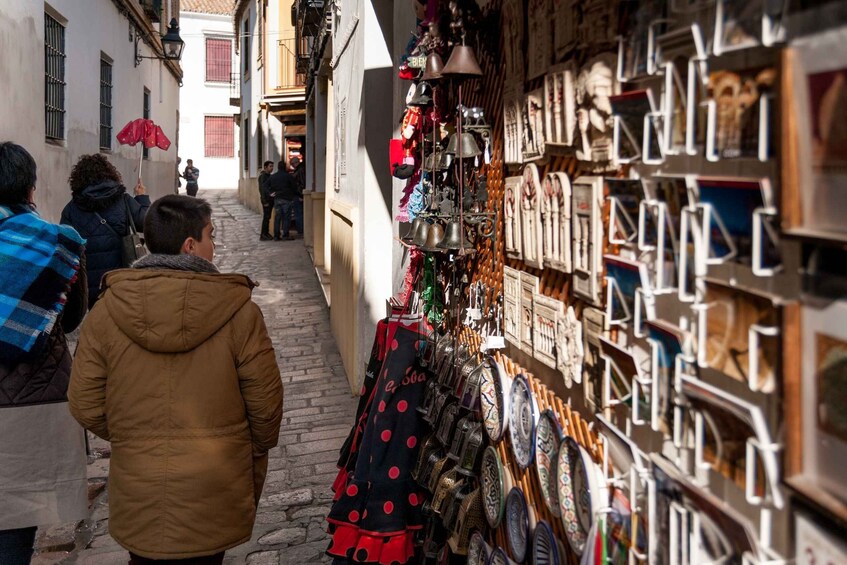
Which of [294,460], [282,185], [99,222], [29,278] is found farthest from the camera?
[282,185]

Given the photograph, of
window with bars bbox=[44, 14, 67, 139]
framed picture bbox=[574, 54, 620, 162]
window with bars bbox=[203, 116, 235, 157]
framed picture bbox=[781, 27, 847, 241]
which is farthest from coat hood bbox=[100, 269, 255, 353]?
window with bars bbox=[203, 116, 235, 157]

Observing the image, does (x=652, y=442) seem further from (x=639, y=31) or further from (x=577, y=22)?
(x=577, y=22)

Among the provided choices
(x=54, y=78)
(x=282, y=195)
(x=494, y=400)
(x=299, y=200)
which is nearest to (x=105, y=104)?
(x=54, y=78)

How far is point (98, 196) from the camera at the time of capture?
19.8 ft

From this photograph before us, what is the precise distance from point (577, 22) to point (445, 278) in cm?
185

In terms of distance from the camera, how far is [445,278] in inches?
147

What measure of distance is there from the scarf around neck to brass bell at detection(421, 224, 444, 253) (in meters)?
0.93

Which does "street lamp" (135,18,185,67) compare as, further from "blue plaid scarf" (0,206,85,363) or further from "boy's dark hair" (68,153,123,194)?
"blue plaid scarf" (0,206,85,363)

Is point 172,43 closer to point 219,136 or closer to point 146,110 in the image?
point 146,110

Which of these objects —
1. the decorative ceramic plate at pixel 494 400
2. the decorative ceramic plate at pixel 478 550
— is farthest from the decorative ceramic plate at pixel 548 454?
the decorative ceramic plate at pixel 478 550

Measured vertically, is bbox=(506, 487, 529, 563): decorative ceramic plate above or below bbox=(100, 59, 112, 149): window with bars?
below

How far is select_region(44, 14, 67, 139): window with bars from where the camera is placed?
366 inches

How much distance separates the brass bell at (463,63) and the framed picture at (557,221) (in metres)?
0.79

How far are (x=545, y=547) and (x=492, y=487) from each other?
0.52 m
